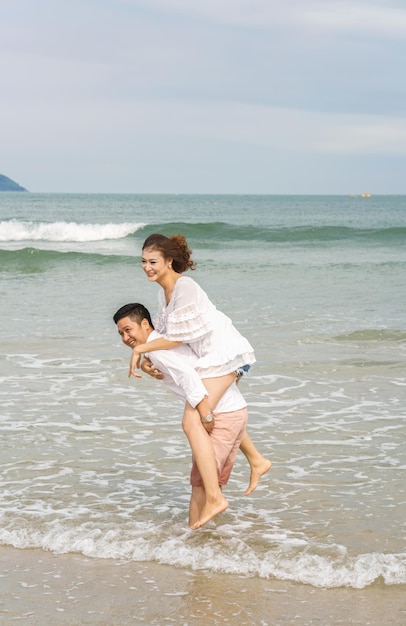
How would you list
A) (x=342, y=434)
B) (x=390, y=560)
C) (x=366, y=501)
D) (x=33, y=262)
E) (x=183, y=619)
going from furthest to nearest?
1. (x=33, y=262)
2. (x=342, y=434)
3. (x=366, y=501)
4. (x=390, y=560)
5. (x=183, y=619)

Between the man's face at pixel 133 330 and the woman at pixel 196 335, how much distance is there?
0.08m

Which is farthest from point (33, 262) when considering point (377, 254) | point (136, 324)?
point (136, 324)

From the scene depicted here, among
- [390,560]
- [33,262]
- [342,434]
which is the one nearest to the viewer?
[390,560]

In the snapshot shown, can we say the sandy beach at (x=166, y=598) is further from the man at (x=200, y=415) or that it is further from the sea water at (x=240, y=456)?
the man at (x=200, y=415)

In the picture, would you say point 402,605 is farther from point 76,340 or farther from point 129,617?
point 76,340

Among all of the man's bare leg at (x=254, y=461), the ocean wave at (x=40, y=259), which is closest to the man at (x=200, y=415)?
the man's bare leg at (x=254, y=461)

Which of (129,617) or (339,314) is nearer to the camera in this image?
(129,617)

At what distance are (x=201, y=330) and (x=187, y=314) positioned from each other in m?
0.12

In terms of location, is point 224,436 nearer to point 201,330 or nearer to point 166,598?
point 201,330

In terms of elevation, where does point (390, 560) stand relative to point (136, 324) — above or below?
below

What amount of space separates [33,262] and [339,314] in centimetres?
1310

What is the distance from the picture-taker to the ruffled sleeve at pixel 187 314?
186 inches

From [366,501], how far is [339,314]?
836 cm

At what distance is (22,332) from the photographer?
11.7 m
